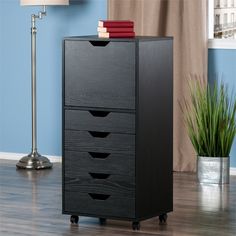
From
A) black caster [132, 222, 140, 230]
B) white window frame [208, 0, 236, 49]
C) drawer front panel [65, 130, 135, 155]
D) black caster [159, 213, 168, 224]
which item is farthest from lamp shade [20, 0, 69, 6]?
black caster [132, 222, 140, 230]

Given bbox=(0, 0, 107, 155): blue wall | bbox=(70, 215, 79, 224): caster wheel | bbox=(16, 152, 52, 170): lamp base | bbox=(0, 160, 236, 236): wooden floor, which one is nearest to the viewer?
bbox=(0, 160, 236, 236): wooden floor

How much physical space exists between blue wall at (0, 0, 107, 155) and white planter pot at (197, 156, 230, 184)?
4.65ft

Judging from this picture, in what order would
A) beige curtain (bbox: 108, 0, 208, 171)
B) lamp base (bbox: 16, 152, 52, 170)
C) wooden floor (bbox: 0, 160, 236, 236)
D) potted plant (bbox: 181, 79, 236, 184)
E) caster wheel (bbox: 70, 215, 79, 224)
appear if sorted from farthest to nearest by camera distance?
lamp base (bbox: 16, 152, 52, 170), beige curtain (bbox: 108, 0, 208, 171), potted plant (bbox: 181, 79, 236, 184), caster wheel (bbox: 70, 215, 79, 224), wooden floor (bbox: 0, 160, 236, 236)

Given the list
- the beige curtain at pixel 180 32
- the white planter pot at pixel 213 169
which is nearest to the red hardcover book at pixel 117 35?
the white planter pot at pixel 213 169

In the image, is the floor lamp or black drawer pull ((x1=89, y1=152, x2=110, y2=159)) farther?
the floor lamp

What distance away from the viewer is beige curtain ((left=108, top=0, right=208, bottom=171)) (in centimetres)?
602

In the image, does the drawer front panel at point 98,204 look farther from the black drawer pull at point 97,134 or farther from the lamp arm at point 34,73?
the lamp arm at point 34,73

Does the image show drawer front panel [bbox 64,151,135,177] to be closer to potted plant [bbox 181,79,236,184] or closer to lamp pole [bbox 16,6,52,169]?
potted plant [bbox 181,79,236,184]

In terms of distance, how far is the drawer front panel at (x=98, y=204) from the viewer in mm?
4336

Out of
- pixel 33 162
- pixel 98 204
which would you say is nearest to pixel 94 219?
pixel 98 204

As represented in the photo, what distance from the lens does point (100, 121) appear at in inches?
172

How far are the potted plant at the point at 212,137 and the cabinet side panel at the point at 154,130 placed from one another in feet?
3.86

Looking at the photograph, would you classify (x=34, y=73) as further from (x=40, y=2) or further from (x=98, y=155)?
(x=98, y=155)

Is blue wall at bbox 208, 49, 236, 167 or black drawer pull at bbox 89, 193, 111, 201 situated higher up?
blue wall at bbox 208, 49, 236, 167
